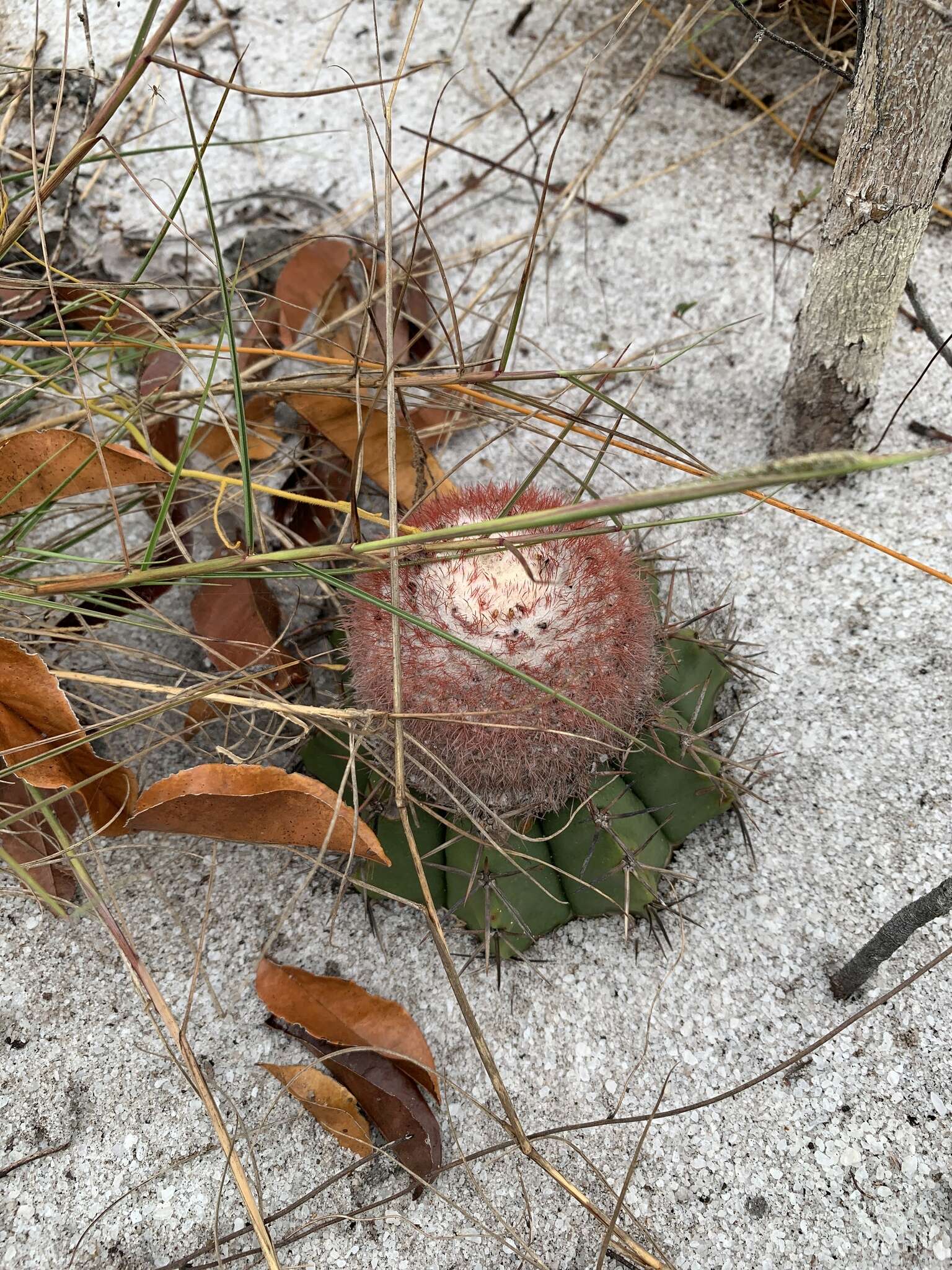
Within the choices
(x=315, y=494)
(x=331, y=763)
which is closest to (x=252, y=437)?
(x=315, y=494)

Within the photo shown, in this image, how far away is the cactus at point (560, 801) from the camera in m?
0.95

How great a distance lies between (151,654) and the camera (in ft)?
3.79

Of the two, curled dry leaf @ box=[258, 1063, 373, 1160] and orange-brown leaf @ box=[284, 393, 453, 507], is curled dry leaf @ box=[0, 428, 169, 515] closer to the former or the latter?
orange-brown leaf @ box=[284, 393, 453, 507]

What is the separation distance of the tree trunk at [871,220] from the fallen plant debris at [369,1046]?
0.90 metres

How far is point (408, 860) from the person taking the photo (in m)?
1.06

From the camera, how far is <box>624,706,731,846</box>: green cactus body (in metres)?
1.06

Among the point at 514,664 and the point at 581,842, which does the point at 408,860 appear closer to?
the point at 581,842

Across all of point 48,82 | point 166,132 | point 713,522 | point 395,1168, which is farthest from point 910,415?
point 48,82

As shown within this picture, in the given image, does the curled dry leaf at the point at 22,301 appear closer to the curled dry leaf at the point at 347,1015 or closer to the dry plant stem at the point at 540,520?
the dry plant stem at the point at 540,520

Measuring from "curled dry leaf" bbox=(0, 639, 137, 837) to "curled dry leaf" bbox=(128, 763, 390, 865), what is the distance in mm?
69

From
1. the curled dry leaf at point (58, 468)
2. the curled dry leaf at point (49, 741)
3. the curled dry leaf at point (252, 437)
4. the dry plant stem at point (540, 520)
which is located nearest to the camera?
the dry plant stem at point (540, 520)

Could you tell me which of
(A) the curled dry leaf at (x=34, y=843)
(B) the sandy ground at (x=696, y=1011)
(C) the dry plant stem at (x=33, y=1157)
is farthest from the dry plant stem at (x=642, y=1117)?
(A) the curled dry leaf at (x=34, y=843)

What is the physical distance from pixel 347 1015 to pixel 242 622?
0.47 metres

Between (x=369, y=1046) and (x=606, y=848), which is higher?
(x=606, y=848)
